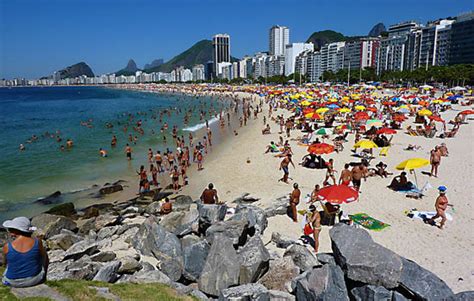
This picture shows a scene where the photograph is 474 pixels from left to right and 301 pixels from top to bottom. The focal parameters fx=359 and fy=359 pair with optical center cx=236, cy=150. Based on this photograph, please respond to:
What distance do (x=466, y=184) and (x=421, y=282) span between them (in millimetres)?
8821

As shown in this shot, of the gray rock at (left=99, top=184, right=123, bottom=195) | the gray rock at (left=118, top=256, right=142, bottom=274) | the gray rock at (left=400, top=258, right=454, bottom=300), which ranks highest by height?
the gray rock at (left=400, top=258, right=454, bottom=300)

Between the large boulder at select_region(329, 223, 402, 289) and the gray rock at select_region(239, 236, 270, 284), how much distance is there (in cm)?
137

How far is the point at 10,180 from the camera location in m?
18.1

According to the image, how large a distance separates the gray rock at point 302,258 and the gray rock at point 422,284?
1828 mm

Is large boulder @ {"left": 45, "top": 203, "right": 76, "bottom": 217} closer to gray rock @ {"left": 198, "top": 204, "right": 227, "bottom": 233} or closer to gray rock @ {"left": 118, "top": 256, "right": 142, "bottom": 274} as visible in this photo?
gray rock @ {"left": 118, "top": 256, "right": 142, "bottom": 274}

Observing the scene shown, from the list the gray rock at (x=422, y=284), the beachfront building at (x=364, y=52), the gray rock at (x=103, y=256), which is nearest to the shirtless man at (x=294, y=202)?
the gray rock at (x=422, y=284)

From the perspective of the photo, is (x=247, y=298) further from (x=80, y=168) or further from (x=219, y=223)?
(x=80, y=168)

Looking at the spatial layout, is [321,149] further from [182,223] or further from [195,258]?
[195,258]

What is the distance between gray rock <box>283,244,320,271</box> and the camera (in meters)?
7.01

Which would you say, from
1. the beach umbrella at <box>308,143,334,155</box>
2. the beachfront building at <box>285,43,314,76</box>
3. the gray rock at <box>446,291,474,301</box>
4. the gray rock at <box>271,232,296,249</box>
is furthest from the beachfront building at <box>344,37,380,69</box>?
the gray rock at <box>446,291,474,301</box>

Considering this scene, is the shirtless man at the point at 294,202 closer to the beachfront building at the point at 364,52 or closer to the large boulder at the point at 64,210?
the large boulder at the point at 64,210

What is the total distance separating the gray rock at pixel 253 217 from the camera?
337 inches

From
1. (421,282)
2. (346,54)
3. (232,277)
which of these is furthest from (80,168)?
(346,54)

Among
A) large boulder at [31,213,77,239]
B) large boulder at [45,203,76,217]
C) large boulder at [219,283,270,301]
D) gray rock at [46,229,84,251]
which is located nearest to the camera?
large boulder at [219,283,270,301]
